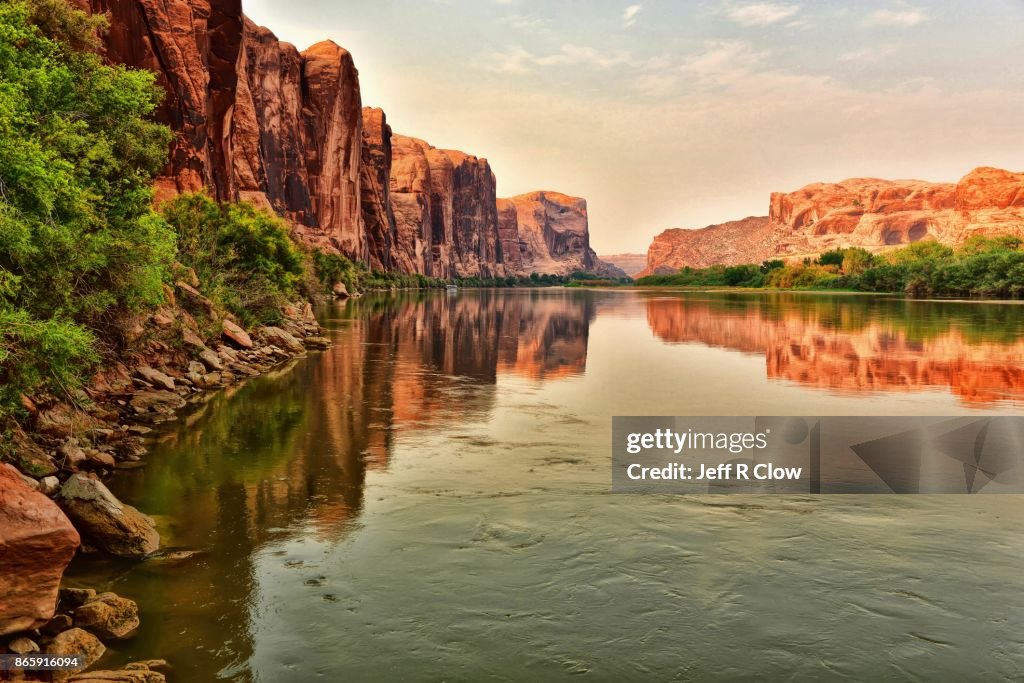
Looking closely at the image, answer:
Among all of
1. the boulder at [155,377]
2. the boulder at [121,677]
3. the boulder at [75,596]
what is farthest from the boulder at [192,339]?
the boulder at [121,677]

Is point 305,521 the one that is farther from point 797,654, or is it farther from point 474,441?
point 797,654

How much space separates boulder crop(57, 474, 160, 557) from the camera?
333 inches

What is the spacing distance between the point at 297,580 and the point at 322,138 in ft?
414

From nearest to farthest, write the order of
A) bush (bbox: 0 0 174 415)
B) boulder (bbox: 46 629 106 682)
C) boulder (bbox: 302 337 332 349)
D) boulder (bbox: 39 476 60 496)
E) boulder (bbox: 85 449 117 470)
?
boulder (bbox: 46 629 106 682) → boulder (bbox: 39 476 60 496) → bush (bbox: 0 0 174 415) → boulder (bbox: 85 449 117 470) → boulder (bbox: 302 337 332 349)

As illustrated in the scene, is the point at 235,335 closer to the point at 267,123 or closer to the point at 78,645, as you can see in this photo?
the point at 78,645

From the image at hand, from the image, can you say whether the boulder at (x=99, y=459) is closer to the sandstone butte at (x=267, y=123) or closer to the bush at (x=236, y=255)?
the bush at (x=236, y=255)

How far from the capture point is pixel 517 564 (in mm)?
8320

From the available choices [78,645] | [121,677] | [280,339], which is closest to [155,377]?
[280,339]

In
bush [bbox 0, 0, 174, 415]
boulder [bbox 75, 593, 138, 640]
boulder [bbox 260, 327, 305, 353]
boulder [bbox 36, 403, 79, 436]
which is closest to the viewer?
boulder [bbox 75, 593, 138, 640]

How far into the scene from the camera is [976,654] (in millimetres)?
6387

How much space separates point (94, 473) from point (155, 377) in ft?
22.7

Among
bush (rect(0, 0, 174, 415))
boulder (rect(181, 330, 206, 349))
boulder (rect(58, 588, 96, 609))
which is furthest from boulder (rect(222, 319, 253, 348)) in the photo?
boulder (rect(58, 588, 96, 609))

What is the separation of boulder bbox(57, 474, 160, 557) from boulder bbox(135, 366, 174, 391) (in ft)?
31.7

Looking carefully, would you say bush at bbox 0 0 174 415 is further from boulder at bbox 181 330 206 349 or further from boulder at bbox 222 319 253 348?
boulder at bbox 222 319 253 348
